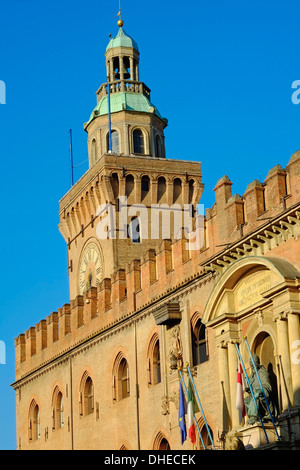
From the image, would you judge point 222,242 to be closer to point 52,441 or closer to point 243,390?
point 243,390

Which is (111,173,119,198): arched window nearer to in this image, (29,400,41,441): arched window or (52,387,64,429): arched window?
(52,387,64,429): arched window

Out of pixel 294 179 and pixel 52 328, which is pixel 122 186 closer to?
pixel 52 328

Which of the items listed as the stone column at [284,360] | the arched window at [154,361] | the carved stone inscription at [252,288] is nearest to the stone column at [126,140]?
the arched window at [154,361]

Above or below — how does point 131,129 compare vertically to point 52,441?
above

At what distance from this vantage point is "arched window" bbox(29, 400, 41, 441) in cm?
4725

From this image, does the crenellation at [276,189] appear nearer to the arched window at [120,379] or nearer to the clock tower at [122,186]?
the arched window at [120,379]

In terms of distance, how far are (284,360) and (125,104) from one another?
21550 mm

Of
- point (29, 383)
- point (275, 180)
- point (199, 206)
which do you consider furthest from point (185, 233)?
point (29, 383)

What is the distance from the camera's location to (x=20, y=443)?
159 feet

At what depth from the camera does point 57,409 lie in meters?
45.1

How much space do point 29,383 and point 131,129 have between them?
38.5ft

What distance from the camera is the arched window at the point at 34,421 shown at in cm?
4725

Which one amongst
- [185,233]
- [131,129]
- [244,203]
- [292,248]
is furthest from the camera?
[131,129]

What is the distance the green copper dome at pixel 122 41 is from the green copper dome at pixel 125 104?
2.51 m
